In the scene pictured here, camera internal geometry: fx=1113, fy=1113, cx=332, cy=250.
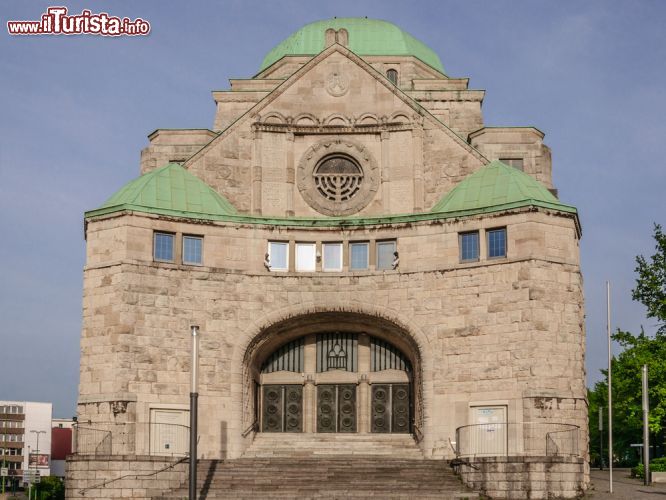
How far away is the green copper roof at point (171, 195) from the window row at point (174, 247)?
934 millimetres

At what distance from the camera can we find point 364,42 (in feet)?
180

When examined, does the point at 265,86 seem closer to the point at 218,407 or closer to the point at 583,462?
the point at 218,407

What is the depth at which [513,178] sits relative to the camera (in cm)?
4003

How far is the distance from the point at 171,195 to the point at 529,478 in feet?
54.1

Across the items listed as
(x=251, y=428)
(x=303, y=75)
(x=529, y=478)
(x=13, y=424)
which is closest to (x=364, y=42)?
(x=303, y=75)

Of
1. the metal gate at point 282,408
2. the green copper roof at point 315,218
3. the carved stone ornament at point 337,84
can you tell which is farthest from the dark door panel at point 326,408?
the carved stone ornament at point 337,84

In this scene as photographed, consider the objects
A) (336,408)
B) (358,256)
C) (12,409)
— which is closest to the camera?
(358,256)

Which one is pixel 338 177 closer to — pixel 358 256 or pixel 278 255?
pixel 358 256

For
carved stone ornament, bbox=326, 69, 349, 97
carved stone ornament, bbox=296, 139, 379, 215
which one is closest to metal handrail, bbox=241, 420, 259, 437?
carved stone ornament, bbox=296, 139, 379, 215

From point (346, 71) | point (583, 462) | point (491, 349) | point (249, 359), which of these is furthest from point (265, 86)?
point (583, 462)

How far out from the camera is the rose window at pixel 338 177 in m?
43.9

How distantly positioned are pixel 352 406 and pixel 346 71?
13.4m

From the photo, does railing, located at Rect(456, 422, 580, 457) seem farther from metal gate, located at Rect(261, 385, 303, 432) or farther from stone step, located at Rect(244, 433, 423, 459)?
metal gate, located at Rect(261, 385, 303, 432)

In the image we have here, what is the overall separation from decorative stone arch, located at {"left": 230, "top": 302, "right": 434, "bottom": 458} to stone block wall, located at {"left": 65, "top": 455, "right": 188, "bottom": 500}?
4.22 m
